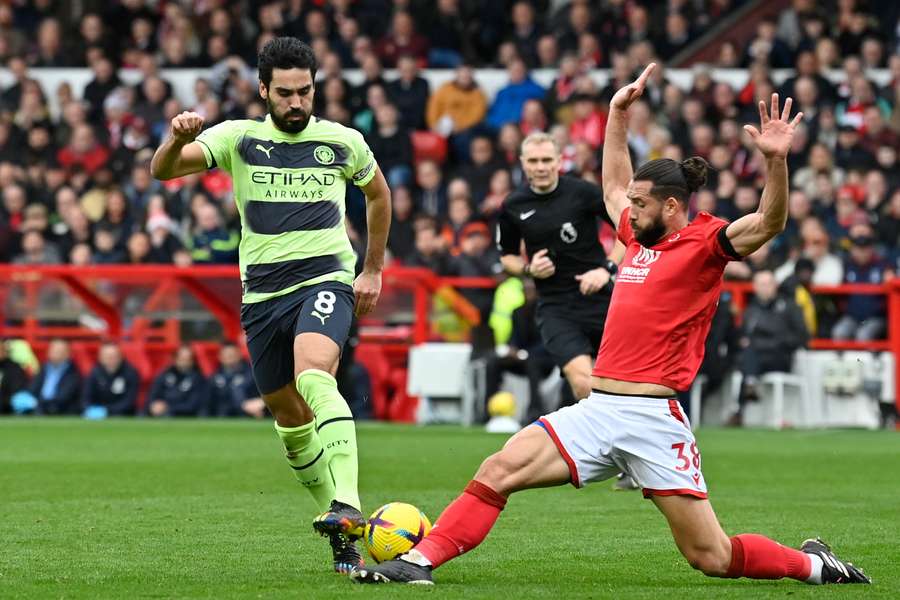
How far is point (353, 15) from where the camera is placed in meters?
25.5

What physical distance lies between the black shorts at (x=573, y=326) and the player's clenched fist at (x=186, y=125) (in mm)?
4560

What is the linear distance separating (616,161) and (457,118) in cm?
1494

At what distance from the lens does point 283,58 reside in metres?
7.66

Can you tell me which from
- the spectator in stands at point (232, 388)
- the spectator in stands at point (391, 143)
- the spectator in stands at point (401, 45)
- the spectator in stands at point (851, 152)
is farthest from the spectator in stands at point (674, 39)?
the spectator in stands at point (232, 388)

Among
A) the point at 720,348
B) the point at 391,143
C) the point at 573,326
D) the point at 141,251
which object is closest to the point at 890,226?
the point at 720,348

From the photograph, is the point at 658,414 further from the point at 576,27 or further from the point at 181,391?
the point at 576,27

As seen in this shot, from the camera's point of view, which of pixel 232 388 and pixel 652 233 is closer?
pixel 652 233

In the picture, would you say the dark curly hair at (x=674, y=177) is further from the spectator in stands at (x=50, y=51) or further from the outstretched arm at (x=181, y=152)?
the spectator in stands at (x=50, y=51)

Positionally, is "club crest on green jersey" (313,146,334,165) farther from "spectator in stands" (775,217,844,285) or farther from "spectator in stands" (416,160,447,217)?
"spectator in stands" (416,160,447,217)

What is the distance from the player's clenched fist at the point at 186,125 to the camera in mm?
7297

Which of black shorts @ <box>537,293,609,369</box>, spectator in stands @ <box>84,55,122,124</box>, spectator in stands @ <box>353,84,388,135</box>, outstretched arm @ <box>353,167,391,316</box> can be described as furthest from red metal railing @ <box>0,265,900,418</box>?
outstretched arm @ <box>353,167,391,316</box>

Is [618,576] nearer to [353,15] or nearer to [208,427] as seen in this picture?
[208,427]

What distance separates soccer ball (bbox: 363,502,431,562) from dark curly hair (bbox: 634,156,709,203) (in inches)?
67.9

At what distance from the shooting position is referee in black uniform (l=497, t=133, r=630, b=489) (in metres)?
11.5
